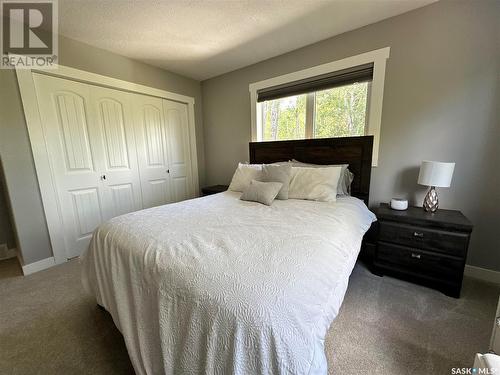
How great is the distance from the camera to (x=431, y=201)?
1919mm

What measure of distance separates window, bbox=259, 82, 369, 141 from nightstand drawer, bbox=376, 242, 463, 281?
1.31 metres

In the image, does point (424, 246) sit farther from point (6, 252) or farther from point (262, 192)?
point (6, 252)

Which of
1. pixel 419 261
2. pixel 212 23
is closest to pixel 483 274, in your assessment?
pixel 419 261

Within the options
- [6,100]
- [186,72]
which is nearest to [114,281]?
[6,100]

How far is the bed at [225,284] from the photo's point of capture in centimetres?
68

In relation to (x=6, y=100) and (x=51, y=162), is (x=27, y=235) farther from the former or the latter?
(x=6, y=100)

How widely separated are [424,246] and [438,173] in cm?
65

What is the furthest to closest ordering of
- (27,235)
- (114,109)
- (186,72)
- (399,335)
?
(186,72)
(114,109)
(27,235)
(399,335)

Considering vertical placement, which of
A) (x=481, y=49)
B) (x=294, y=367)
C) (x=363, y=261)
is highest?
(x=481, y=49)

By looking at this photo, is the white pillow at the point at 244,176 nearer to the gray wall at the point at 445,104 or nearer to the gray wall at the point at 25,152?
the gray wall at the point at 445,104

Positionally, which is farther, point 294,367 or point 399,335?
point 399,335

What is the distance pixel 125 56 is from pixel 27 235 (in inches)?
96.4

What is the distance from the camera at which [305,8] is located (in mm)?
1902

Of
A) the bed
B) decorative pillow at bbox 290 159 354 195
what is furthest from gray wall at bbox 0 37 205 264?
decorative pillow at bbox 290 159 354 195
